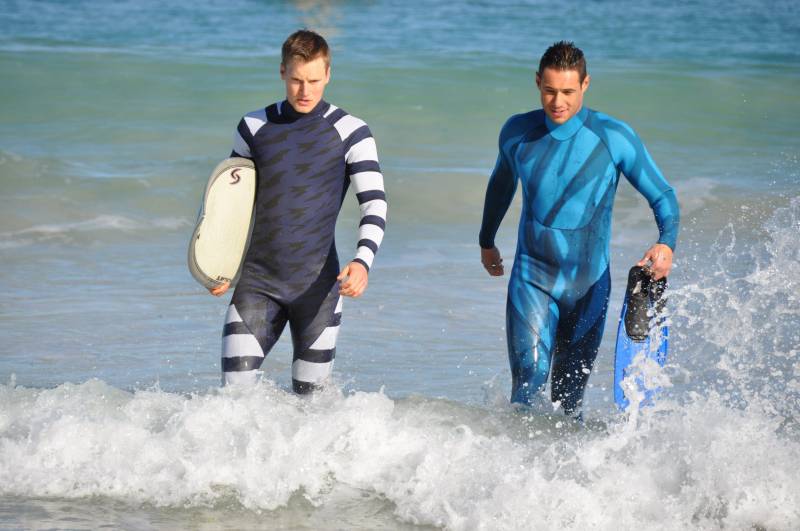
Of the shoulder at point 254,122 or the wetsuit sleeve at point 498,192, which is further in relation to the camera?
the wetsuit sleeve at point 498,192

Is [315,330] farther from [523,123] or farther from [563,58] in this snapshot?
[563,58]

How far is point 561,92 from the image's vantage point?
17.1 feet

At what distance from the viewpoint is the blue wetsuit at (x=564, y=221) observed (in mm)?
5309

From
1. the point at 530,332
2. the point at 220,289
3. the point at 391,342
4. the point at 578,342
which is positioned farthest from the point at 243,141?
the point at 391,342

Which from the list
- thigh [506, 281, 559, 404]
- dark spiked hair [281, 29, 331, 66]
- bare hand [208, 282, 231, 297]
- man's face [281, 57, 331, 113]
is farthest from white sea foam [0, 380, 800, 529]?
dark spiked hair [281, 29, 331, 66]

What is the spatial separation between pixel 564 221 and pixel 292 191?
3.69 ft

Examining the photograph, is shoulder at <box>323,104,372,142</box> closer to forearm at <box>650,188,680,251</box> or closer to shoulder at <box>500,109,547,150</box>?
shoulder at <box>500,109,547,150</box>

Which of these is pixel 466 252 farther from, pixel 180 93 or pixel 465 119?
pixel 180 93

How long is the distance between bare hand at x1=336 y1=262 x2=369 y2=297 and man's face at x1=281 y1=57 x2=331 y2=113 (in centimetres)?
68

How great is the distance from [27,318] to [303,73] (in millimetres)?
3903

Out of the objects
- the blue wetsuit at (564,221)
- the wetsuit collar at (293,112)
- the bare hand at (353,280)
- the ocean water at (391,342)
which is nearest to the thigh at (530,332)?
the blue wetsuit at (564,221)

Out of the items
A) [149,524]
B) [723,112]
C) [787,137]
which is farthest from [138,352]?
[723,112]

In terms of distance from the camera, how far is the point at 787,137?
16891mm

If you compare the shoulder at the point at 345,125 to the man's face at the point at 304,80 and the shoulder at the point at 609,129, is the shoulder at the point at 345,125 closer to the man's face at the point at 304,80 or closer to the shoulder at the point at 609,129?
the man's face at the point at 304,80
